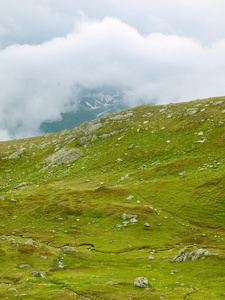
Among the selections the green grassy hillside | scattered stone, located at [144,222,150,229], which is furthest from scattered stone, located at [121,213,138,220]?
scattered stone, located at [144,222,150,229]

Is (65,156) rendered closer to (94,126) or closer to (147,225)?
(94,126)

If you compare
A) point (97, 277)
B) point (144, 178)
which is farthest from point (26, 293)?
point (144, 178)

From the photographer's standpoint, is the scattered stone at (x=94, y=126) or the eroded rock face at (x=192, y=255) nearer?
the eroded rock face at (x=192, y=255)

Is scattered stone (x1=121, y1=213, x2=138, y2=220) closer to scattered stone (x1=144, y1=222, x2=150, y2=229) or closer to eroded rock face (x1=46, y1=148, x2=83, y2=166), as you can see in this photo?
scattered stone (x1=144, y1=222, x2=150, y2=229)

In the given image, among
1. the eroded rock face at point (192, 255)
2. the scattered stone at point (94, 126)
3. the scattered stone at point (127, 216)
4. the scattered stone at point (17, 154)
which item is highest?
the scattered stone at point (94, 126)

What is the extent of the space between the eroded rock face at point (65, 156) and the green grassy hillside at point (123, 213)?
0.52m

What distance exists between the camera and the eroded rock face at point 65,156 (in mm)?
120494

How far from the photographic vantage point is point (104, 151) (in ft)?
382

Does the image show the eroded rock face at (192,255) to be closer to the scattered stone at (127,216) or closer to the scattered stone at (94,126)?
the scattered stone at (127,216)

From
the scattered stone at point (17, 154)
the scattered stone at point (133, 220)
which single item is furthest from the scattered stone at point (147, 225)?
the scattered stone at point (17, 154)

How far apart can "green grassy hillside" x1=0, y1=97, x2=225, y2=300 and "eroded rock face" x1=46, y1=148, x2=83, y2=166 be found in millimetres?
523

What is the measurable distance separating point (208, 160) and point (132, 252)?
4514 centimetres

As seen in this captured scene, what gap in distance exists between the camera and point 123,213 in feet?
196

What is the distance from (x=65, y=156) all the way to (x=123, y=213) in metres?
68.8
